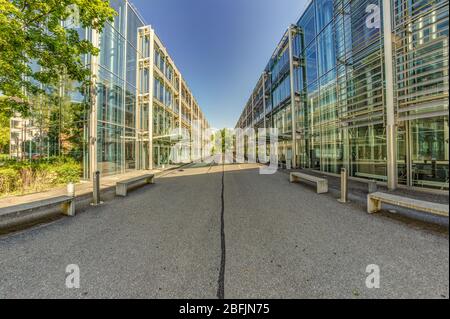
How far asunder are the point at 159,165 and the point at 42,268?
66.3ft

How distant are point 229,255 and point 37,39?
9.47 meters

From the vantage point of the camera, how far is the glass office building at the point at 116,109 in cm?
1238

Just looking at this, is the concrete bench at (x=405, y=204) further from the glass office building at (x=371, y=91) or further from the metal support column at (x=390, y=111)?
the metal support column at (x=390, y=111)

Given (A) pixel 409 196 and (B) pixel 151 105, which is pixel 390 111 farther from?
(B) pixel 151 105

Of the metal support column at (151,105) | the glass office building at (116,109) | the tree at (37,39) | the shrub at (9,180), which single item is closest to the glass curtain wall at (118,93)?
the glass office building at (116,109)

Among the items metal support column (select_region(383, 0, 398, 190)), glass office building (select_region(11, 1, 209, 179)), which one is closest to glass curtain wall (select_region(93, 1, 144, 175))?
glass office building (select_region(11, 1, 209, 179))

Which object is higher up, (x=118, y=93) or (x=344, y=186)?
(x=118, y=93)

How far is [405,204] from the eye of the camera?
13.9 ft

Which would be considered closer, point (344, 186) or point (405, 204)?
point (405, 204)

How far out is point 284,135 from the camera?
819 inches

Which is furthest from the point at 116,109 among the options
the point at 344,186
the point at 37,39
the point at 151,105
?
the point at 344,186

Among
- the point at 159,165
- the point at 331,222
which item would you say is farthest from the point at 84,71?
the point at 159,165

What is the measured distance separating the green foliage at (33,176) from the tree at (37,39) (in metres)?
2.45
